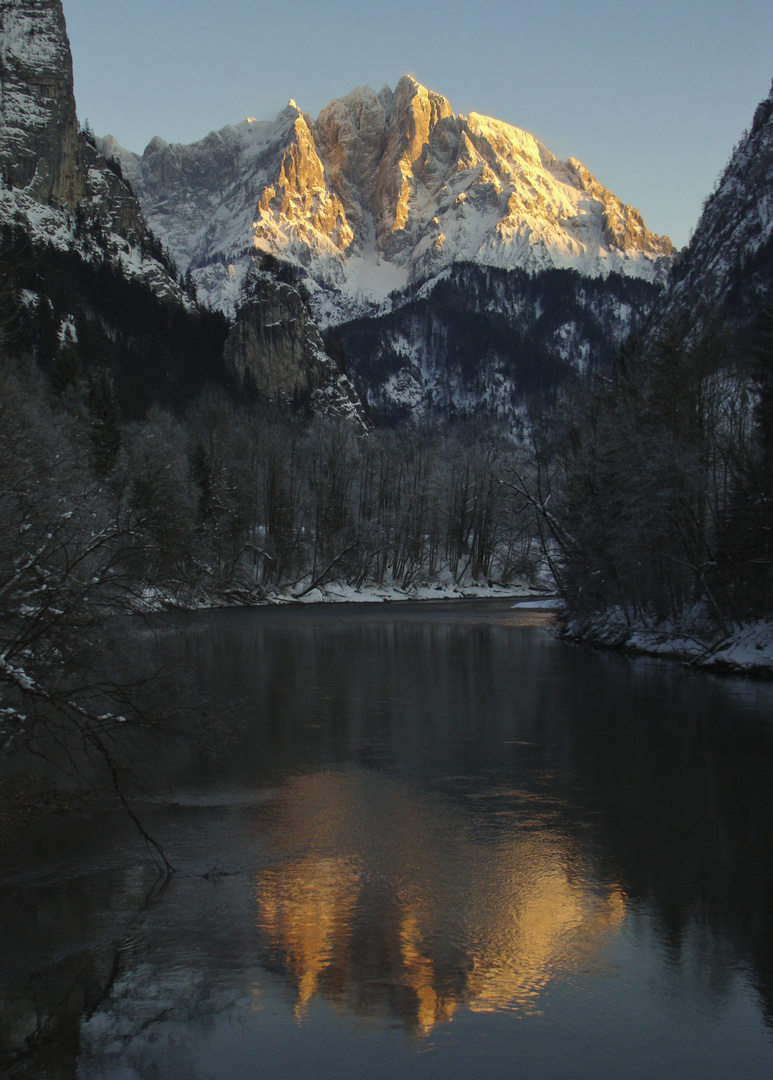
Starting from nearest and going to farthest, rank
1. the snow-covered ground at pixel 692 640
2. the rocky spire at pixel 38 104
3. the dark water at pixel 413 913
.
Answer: the dark water at pixel 413 913
the snow-covered ground at pixel 692 640
the rocky spire at pixel 38 104

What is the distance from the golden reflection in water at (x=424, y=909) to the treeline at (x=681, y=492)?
19921 mm

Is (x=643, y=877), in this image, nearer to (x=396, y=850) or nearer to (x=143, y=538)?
(x=396, y=850)

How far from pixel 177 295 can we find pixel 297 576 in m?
88.6

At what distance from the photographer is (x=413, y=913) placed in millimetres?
10508

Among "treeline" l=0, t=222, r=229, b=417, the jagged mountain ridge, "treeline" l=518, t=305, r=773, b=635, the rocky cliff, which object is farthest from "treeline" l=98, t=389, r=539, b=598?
the rocky cliff

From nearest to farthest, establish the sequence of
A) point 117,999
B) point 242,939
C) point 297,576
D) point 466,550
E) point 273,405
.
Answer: point 117,999
point 242,939
point 297,576
point 466,550
point 273,405

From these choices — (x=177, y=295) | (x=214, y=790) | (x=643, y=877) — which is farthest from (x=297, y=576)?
(x=177, y=295)

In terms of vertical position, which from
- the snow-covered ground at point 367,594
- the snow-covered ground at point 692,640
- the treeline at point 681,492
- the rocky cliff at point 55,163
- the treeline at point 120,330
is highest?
the rocky cliff at point 55,163

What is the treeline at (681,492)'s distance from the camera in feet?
102

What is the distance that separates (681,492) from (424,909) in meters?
24.2

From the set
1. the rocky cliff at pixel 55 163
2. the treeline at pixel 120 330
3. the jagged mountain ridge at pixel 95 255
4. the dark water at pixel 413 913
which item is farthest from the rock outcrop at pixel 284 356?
the dark water at pixel 413 913

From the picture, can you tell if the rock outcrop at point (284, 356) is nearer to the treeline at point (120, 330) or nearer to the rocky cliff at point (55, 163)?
the treeline at point (120, 330)

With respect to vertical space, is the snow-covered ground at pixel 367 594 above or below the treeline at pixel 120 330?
below

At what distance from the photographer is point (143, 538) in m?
14.6
